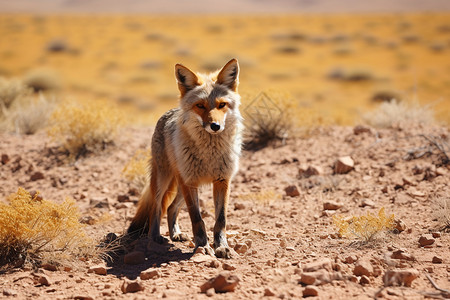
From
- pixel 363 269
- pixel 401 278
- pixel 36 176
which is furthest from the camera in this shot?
pixel 36 176

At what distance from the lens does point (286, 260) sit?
13.4 ft

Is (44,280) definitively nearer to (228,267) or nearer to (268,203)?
(228,267)

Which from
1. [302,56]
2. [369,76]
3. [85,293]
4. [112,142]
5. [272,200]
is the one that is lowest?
[85,293]

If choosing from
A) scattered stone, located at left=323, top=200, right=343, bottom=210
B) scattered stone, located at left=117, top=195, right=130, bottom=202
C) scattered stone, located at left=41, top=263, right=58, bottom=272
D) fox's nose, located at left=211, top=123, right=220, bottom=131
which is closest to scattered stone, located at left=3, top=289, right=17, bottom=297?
scattered stone, located at left=41, top=263, right=58, bottom=272

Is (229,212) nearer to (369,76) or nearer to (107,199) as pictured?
(107,199)

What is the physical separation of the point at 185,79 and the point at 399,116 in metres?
6.21

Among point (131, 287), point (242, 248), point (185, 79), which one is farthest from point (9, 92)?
point (131, 287)

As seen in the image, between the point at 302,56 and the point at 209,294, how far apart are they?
34.2 m

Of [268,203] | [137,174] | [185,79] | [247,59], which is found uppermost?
[247,59]

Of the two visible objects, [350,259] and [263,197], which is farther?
[263,197]

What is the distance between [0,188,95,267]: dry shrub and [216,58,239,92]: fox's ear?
2343mm

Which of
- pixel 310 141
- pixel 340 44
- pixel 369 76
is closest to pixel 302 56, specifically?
pixel 340 44

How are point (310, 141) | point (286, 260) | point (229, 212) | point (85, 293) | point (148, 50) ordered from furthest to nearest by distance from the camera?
1. point (148, 50)
2. point (310, 141)
3. point (229, 212)
4. point (286, 260)
5. point (85, 293)

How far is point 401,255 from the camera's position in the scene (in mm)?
3984
